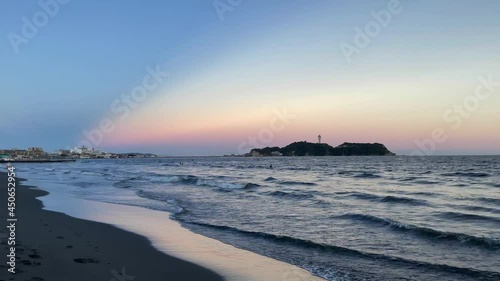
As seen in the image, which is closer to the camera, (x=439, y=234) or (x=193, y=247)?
(x=193, y=247)

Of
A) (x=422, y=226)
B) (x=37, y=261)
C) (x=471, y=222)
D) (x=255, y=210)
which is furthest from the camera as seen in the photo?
(x=255, y=210)

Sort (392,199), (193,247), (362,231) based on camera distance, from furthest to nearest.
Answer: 1. (392,199)
2. (362,231)
3. (193,247)

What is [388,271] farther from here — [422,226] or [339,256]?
[422,226]

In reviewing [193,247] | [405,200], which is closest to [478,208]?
[405,200]

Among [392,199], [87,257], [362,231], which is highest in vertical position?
[87,257]

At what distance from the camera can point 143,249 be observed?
10.7 meters

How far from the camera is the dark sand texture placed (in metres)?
7.74

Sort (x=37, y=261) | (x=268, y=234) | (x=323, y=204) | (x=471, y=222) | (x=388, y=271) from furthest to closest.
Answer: (x=323, y=204), (x=471, y=222), (x=268, y=234), (x=388, y=271), (x=37, y=261)

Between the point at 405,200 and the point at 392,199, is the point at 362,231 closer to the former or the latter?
the point at 405,200

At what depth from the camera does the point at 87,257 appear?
926 centimetres

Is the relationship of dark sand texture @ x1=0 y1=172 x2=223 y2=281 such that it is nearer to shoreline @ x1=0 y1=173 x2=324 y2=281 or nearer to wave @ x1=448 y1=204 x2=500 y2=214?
shoreline @ x1=0 y1=173 x2=324 y2=281

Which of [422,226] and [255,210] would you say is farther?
[255,210]

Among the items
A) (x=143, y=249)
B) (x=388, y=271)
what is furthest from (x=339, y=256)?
(x=143, y=249)

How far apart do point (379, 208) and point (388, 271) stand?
11448 millimetres
